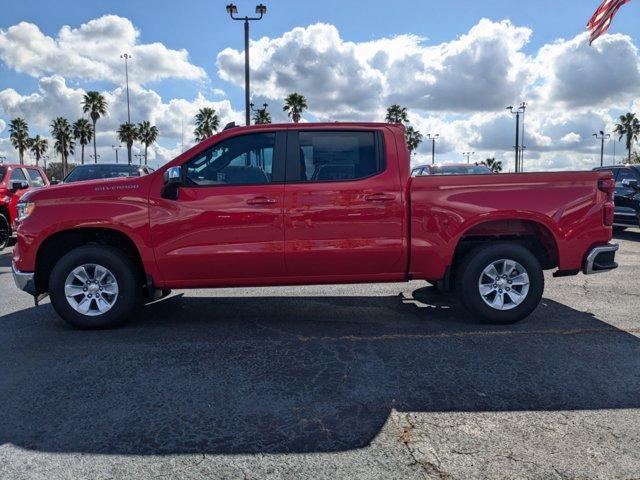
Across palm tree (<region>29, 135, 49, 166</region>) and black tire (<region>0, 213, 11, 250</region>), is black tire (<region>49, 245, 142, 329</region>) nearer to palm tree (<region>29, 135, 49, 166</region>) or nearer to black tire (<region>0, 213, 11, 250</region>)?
black tire (<region>0, 213, 11, 250</region>)

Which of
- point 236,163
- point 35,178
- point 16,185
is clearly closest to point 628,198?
point 236,163

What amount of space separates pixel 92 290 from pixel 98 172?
6.88 metres

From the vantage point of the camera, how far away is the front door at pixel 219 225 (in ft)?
16.7

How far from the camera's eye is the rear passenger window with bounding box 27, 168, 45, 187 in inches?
495

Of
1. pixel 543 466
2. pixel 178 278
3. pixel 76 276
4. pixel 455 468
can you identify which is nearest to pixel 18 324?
pixel 76 276

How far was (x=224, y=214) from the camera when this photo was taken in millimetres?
5090

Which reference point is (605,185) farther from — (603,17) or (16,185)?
(603,17)

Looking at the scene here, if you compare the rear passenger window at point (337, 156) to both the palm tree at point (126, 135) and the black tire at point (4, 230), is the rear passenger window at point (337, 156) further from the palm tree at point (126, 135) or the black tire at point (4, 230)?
the palm tree at point (126, 135)

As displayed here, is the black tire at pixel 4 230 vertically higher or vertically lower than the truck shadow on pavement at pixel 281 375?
higher

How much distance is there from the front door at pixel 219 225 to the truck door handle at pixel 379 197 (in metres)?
0.85

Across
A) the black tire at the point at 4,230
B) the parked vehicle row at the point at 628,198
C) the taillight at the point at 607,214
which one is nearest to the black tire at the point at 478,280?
the taillight at the point at 607,214

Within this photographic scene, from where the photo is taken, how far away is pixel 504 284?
5395 millimetres

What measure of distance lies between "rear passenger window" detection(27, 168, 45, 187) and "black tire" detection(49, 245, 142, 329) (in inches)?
331

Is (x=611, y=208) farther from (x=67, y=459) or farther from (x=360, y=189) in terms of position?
(x=67, y=459)
